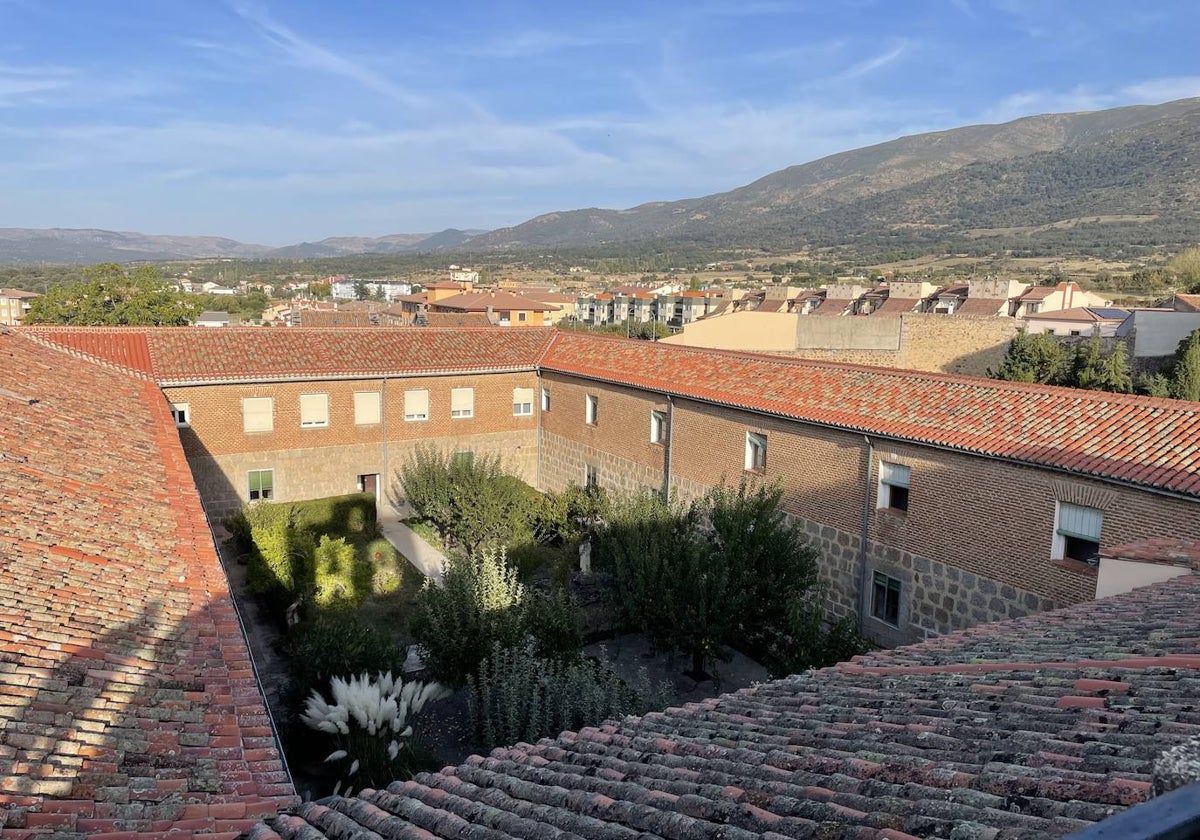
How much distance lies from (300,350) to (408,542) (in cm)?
643

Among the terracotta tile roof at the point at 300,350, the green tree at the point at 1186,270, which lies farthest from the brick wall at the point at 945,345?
the green tree at the point at 1186,270

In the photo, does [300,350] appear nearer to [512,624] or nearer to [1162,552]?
[512,624]

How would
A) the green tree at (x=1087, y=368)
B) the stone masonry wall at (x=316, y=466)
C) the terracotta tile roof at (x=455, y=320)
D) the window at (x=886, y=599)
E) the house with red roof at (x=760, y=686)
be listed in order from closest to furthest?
the house with red roof at (x=760, y=686) < the window at (x=886, y=599) < the stone masonry wall at (x=316, y=466) < the green tree at (x=1087, y=368) < the terracotta tile roof at (x=455, y=320)

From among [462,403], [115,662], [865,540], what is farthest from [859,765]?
[462,403]

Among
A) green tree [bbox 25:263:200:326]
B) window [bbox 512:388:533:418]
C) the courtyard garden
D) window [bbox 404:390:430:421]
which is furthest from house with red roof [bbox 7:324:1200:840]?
green tree [bbox 25:263:200:326]

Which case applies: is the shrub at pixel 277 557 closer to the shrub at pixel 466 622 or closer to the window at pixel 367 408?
the window at pixel 367 408

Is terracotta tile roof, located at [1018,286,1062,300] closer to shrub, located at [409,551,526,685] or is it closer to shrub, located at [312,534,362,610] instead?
shrub, located at [312,534,362,610]

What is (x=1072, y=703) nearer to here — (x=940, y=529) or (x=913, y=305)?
(x=940, y=529)

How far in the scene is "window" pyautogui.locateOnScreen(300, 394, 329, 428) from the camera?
77.3ft

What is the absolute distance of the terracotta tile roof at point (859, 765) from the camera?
9.70 feet

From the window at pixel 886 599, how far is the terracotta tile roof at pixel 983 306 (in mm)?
46963

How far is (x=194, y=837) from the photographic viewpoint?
13.0ft

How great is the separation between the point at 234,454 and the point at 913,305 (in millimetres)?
54331

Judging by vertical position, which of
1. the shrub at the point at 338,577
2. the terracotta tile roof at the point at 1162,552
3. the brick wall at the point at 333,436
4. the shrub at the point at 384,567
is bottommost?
the shrub at the point at 384,567
